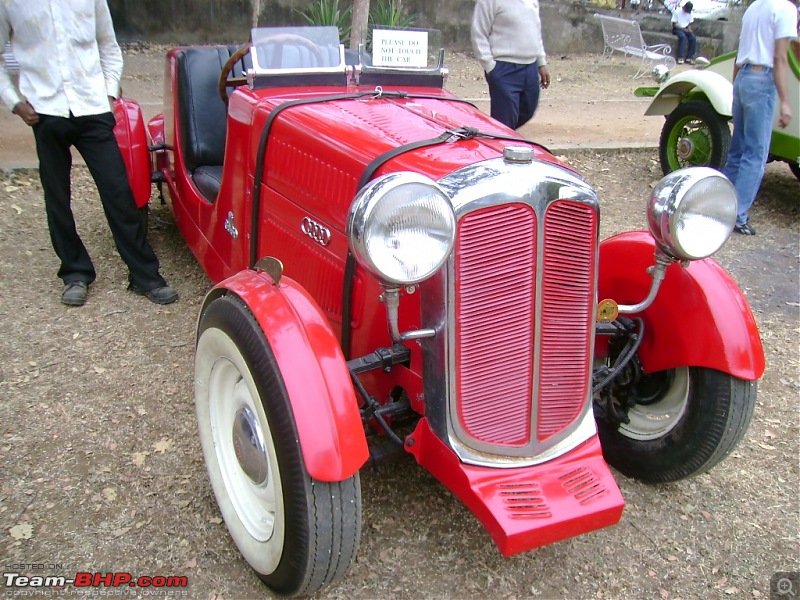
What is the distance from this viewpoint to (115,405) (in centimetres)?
288

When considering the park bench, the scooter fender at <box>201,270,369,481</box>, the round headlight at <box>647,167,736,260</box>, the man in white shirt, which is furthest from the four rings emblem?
the park bench

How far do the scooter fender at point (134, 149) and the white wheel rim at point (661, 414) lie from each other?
9.01ft

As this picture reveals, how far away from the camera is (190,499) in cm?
241

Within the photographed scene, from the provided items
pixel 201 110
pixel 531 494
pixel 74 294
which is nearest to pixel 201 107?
pixel 201 110

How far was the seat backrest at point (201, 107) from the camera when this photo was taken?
3.74 metres

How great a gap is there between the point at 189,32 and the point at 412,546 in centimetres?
1060

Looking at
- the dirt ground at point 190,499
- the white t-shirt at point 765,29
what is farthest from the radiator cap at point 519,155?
the white t-shirt at point 765,29

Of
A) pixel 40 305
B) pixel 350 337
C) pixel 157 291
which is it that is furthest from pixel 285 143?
pixel 40 305

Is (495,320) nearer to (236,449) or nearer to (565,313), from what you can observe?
(565,313)

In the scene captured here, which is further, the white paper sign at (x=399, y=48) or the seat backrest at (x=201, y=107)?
the seat backrest at (x=201, y=107)

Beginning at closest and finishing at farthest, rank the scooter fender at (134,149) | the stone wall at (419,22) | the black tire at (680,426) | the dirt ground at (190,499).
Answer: the dirt ground at (190,499) < the black tire at (680,426) < the scooter fender at (134,149) < the stone wall at (419,22)

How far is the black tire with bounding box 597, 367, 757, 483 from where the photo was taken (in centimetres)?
226

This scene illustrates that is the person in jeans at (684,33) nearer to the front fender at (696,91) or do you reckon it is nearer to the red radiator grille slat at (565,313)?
the front fender at (696,91)

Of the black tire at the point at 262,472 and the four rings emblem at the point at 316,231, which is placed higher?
the four rings emblem at the point at 316,231
